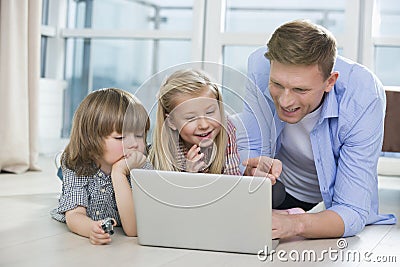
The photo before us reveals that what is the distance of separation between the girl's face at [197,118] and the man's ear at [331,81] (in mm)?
363

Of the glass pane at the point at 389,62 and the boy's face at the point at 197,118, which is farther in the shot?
the glass pane at the point at 389,62

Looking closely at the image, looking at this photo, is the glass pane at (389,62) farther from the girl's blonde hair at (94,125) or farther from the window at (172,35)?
the girl's blonde hair at (94,125)

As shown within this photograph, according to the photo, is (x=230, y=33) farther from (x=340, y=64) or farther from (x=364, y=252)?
(x=364, y=252)

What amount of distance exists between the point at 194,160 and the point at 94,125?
0.33 meters

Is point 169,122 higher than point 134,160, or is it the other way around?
point 169,122

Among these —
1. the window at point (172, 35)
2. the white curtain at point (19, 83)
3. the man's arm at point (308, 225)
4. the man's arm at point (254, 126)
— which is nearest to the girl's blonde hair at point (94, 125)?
the man's arm at point (254, 126)

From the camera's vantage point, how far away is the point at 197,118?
142 centimetres

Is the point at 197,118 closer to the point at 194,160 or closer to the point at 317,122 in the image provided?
the point at 194,160

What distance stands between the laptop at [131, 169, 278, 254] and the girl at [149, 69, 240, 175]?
51 millimetres

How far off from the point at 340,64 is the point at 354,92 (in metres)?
0.10

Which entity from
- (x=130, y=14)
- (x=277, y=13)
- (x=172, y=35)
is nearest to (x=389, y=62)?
(x=277, y=13)

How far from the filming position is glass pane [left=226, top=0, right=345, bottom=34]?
3.70 meters

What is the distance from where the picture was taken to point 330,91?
1695 mm

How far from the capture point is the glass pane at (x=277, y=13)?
3.70 metres
